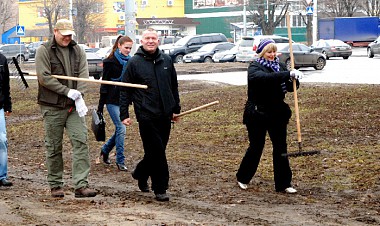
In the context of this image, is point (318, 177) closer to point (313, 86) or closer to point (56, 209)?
point (56, 209)

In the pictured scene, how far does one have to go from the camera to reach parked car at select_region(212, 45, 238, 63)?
47.2 metres

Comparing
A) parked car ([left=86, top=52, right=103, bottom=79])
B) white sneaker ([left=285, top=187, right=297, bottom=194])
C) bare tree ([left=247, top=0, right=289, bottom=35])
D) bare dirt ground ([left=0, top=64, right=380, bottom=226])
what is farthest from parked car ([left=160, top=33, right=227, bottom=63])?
white sneaker ([left=285, top=187, right=297, bottom=194])

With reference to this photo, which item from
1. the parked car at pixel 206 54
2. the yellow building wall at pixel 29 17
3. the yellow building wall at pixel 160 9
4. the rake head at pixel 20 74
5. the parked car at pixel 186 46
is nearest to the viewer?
the rake head at pixel 20 74

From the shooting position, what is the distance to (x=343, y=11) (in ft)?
273

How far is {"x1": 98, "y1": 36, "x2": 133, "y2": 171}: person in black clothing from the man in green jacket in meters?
2.12

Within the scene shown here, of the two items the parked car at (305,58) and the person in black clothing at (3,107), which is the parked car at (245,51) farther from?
the person in black clothing at (3,107)

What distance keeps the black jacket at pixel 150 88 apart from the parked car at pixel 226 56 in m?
38.1

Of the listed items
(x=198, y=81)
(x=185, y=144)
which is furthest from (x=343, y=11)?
(x=185, y=144)

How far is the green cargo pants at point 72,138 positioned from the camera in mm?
8820

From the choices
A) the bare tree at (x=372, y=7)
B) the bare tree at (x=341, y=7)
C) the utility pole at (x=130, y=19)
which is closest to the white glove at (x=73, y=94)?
the utility pole at (x=130, y=19)

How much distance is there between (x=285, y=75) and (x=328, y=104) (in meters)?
9.52

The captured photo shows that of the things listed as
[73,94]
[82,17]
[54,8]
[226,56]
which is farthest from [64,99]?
[54,8]

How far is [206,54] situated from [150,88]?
40814mm

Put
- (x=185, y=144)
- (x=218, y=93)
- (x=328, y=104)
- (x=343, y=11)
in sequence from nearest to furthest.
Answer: (x=185, y=144), (x=328, y=104), (x=218, y=93), (x=343, y=11)
